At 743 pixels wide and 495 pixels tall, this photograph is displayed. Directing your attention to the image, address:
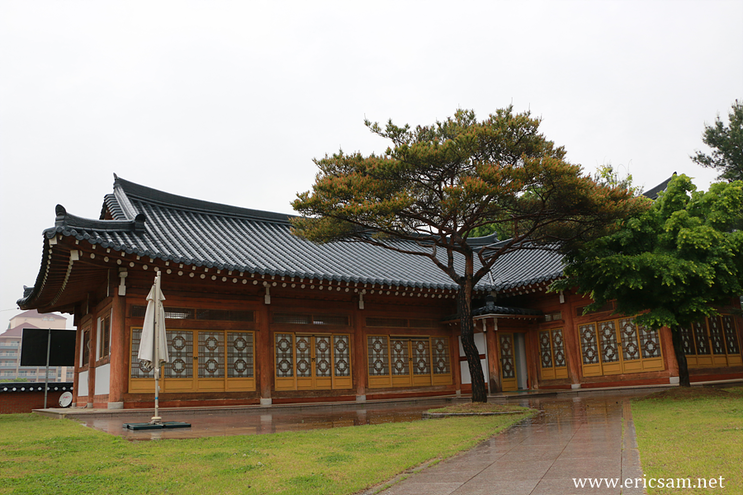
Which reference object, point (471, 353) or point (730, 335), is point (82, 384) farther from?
point (730, 335)

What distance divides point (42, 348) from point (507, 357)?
15.0 metres

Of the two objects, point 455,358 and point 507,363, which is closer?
point 507,363

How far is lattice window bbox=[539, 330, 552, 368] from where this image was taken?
17531 millimetres

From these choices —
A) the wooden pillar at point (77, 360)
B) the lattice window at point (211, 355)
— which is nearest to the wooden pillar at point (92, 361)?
the wooden pillar at point (77, 360)

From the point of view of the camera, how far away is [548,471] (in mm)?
4465

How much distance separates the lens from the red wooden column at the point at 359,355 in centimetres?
1578

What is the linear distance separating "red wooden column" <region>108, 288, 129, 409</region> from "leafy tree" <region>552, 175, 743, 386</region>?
9.84 metres

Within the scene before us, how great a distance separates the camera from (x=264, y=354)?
47.3ft

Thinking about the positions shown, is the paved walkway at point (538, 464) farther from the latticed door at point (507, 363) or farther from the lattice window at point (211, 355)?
the latticed door at point (507, 363)

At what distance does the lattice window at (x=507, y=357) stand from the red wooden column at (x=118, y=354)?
1065cm

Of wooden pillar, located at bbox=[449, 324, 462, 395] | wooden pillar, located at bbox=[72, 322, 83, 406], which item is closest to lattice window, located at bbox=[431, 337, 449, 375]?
wooden pillar, located at bbox=[449, 324, 462, 395]

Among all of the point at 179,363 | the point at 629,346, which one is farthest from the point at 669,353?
the point at 179,363

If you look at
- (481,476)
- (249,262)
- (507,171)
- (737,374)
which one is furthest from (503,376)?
(481,476)

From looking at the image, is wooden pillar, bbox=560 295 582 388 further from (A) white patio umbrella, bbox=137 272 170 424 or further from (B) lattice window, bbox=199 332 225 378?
(A) white patio umbrella, bbox=137 272 170 424
